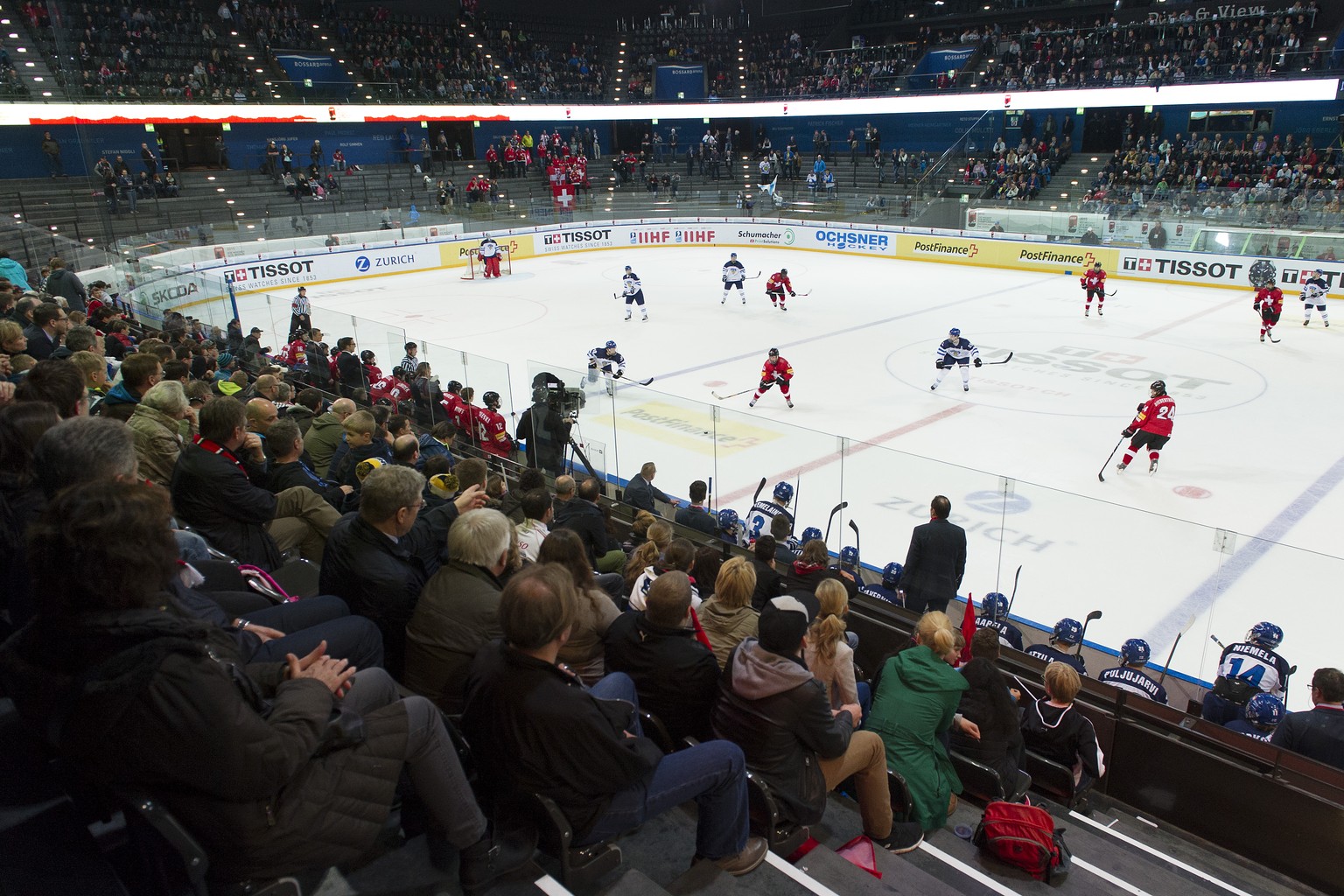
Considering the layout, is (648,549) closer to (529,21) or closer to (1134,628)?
(1134,628)

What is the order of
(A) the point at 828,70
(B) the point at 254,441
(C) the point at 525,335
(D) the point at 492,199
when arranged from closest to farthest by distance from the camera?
(B) the point at 254,441 < (C) the point at 525,335 < (D) the point at 492,199 < (A) the point at 828,70

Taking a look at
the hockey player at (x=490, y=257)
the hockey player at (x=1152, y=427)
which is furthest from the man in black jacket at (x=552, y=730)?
the hockey player at (x=490, y=257)

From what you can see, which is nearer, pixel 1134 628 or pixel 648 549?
pixel 648 549

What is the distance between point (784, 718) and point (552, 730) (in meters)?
0.87

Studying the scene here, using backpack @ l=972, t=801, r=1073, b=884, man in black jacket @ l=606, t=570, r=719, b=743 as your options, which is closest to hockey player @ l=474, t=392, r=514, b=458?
man in black jacket @ l=606, t=570, r=719, b=743

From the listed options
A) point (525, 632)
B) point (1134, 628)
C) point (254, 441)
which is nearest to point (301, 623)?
point (525, 632)

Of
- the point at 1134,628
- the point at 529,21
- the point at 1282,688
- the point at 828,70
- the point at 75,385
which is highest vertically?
the point at 529,21

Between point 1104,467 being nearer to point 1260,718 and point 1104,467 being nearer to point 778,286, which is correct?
point 1260,718

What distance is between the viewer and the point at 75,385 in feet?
13.8

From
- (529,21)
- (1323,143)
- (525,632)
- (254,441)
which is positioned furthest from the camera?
(529,21)

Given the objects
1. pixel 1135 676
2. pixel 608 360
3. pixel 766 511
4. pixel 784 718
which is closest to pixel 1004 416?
pixel 608 360

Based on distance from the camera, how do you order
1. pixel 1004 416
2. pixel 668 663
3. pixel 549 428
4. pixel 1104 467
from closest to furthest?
pixel 668 663 → pixel 549 428 → pixel 1104 467 → pixel 1004 416

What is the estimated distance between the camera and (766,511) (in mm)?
7656

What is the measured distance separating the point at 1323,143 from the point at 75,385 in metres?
35.0
